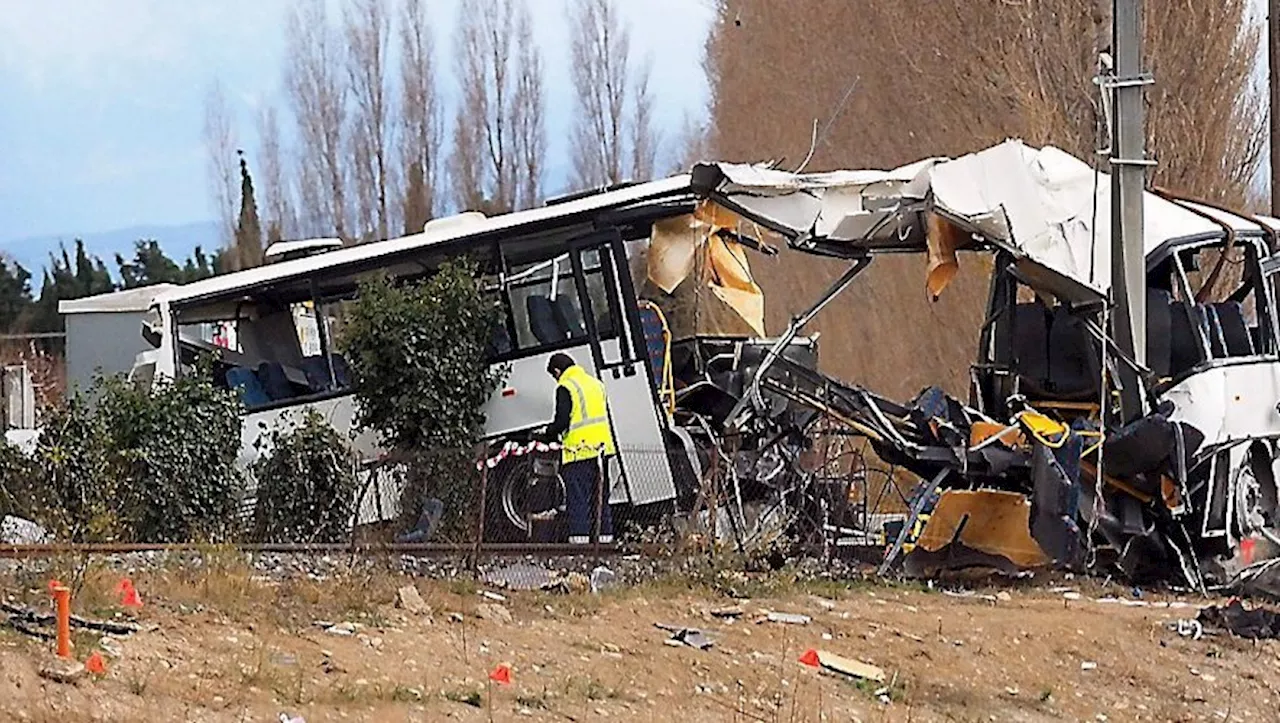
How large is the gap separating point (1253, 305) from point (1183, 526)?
2.42m

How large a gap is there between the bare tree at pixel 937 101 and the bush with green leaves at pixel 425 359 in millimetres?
4880

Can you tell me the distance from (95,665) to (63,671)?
19 centimetres

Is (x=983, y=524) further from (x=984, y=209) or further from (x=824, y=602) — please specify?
(x=984, y=209)

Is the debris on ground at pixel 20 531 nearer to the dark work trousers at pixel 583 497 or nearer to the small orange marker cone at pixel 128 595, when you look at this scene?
the small orange marker cone at pixel 128 595

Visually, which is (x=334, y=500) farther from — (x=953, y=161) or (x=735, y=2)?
(x=735, y=2)

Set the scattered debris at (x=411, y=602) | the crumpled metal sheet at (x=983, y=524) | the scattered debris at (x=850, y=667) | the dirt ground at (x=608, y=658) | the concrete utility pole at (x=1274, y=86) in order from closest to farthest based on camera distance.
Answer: the dirt ground at (x=608, y=658), the scattered debris at (x=850, y=667), the scattered debris at (x=411, y=602), the crumpled metal sheet at (x=983, y=524), the concrete utility pole at (x=1274, y=86)

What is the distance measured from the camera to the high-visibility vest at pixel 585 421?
13031 mm

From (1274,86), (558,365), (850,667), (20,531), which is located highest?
(1274,86)

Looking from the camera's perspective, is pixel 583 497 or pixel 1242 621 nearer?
pixel 1242 621

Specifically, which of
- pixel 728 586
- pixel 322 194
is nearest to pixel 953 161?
pixel 728 586

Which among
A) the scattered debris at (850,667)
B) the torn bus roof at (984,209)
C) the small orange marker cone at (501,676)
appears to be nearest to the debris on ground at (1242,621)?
the scattered debris at (850,667)

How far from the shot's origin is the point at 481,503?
1198 centimetres

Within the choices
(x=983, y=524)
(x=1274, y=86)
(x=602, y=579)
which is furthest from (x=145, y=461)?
(x=1274, y=86)

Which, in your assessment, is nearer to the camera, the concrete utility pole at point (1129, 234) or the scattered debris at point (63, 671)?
the scattered debris at point (63, 671)
